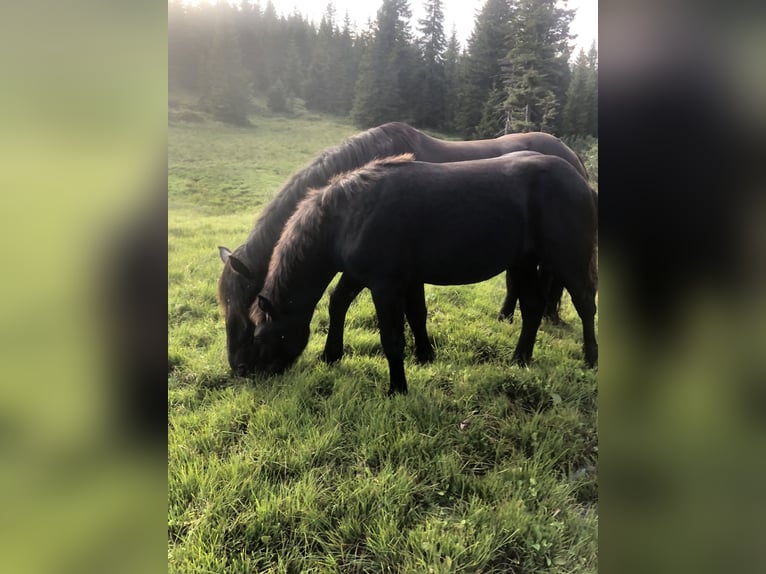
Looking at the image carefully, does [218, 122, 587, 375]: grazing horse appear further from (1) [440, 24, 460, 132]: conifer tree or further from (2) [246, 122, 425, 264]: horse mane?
(1) [440, 24, 460, 132]: conifer tree

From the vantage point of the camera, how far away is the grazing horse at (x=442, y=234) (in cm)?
211

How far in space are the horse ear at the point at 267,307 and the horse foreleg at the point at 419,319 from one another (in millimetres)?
669

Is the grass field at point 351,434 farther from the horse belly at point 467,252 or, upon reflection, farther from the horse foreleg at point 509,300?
the horse belly at point 467,252

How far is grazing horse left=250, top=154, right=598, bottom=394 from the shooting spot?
6.93 feet

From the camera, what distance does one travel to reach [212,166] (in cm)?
189

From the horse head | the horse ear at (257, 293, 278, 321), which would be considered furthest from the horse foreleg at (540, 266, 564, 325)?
the horse head

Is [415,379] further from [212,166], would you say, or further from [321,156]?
[212,166]
